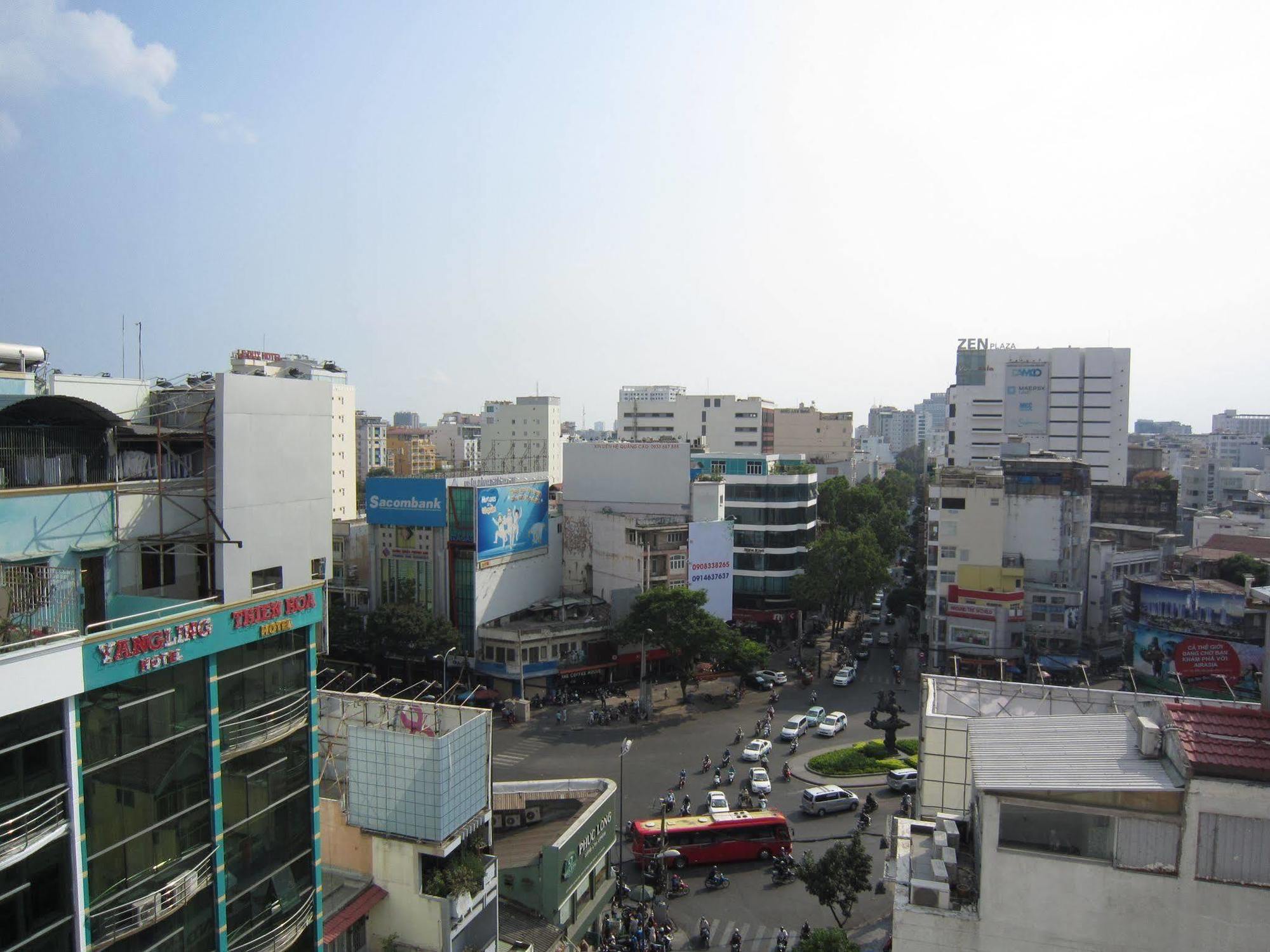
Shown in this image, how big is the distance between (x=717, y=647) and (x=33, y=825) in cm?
3483

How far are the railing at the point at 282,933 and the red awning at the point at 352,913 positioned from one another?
2.57ft

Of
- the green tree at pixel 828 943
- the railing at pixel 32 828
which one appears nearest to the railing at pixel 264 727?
the railing at pixel 32 828

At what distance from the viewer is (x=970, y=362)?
90.5 meters

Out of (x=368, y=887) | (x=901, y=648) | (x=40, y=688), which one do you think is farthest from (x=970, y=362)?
(x=40, y=688)

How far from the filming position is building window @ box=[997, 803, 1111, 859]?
10.3 metres

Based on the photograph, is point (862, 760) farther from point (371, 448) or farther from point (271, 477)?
point (371, 448)

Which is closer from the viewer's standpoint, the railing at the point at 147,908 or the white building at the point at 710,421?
the railing at the point at 147,908

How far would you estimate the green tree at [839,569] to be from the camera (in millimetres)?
52969

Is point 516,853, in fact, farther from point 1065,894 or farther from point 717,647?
point 717,647

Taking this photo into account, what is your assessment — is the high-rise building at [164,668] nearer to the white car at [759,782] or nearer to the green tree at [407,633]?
the white car at [759,782]

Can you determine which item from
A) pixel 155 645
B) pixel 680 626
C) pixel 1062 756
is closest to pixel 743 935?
pixel 1062 756

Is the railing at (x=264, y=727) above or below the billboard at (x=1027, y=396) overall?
below

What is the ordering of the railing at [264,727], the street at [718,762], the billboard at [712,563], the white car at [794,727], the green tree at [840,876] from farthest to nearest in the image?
the billboard at [712,563]
the white car at [794,727]
the street at [718,762]
the green tree at [840,876]
the railing at [264,727]

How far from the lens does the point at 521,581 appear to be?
49.0 m
